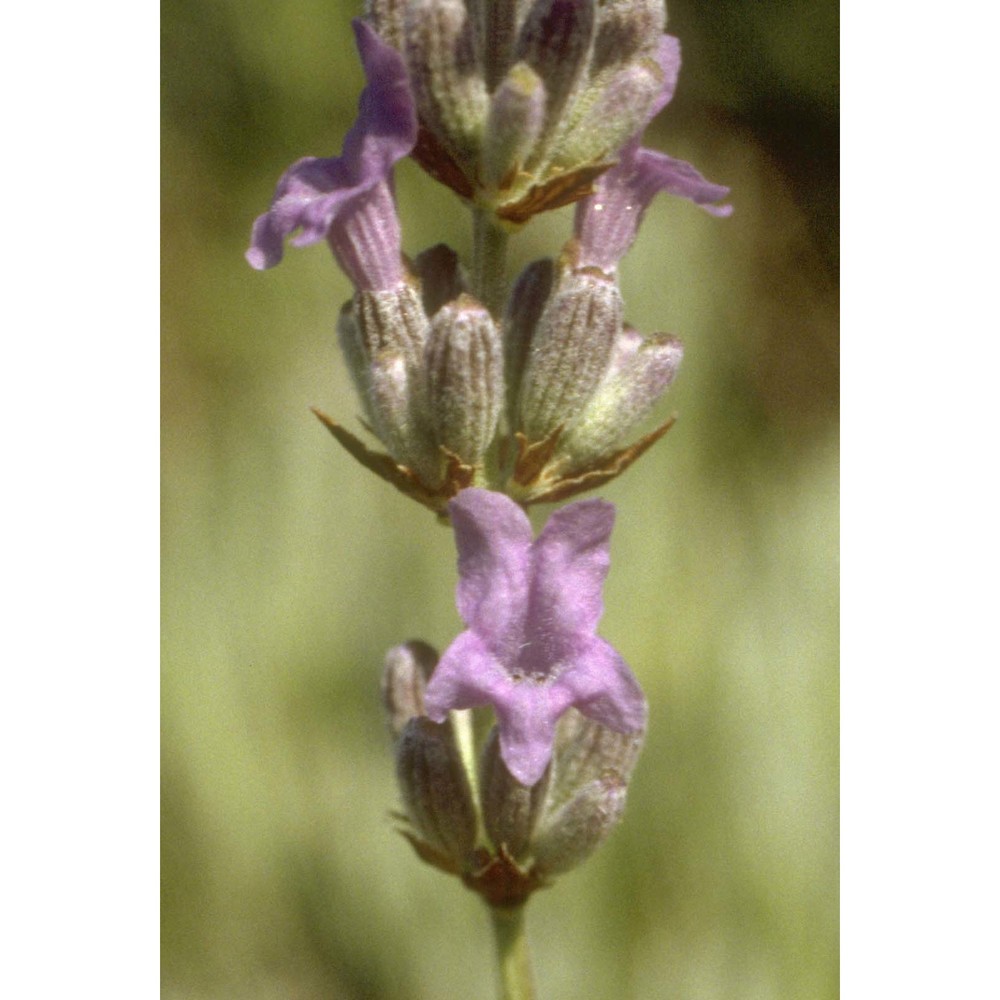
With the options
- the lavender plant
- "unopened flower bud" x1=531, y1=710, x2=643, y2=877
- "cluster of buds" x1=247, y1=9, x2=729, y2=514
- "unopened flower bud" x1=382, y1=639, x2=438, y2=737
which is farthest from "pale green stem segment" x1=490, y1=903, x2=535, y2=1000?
"cluster of buds" x1=247, y1=9, x2=729, y2=514

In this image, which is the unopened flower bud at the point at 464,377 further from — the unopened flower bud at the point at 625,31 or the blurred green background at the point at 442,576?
the blurred green background at the point at 442,576

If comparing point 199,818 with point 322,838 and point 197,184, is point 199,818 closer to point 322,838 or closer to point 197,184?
point 322,838

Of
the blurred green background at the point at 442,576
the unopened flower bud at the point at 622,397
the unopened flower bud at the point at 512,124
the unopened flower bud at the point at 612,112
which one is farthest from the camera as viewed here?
the blurred green background at the point at 442,576

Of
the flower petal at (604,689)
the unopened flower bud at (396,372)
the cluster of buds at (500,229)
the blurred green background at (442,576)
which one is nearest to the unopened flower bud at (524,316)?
the cluster of buds at (500,229)

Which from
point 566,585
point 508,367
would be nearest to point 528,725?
point 566,585

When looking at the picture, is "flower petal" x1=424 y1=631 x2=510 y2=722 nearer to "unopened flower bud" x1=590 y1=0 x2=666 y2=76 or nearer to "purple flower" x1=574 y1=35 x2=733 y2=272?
"purple flower" x1=574 y1=35 x2=733 y2=272

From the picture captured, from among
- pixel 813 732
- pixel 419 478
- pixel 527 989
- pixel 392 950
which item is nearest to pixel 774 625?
pixel 813 732

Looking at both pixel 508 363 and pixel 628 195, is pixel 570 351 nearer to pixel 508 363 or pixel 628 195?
pixel 508 363
